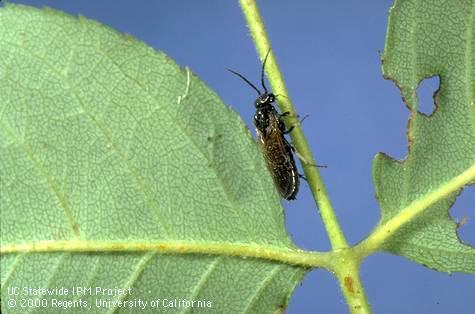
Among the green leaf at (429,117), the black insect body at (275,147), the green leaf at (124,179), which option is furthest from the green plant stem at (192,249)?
the black insect body at (275,147)

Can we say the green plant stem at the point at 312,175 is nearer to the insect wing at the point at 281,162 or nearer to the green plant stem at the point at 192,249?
the green plant stem at the point at 192,249

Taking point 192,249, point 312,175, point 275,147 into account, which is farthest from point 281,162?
point 192,249

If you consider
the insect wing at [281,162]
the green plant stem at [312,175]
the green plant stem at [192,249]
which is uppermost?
the insect wing at [281,162]

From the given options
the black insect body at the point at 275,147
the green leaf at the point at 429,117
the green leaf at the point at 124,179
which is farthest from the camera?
the black insect body at the point at 275,147

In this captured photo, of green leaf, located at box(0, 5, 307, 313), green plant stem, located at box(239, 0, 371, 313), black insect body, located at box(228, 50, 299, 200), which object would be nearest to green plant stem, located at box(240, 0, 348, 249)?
green plant stem, located at box(239, 0, 371, 313)

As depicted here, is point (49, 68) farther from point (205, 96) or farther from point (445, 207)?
point (445, 207)


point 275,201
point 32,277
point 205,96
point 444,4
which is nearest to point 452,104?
point 444,4

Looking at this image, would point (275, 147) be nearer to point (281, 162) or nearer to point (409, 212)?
point (281, 162)
